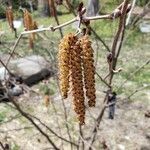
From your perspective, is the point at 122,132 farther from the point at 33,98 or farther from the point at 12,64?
the point at 12,64

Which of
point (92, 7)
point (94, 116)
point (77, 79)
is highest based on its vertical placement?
point (77, 79)

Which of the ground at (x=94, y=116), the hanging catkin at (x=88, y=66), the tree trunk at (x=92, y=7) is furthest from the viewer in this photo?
the tree trunk at (x=92, y=7)

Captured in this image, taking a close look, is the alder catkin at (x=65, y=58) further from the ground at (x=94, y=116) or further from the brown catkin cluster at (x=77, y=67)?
the ground at (x=94, y=116)

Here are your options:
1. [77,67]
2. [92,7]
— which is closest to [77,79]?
[77,67]

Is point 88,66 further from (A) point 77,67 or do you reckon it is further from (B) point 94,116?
(B) point 94,116

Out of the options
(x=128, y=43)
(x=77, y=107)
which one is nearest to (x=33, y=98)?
(x=128, y=43)

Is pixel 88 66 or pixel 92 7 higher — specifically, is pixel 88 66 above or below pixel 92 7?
above

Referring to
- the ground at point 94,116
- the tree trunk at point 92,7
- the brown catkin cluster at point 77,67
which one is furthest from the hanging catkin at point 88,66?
the tree trunk at point 92,7
